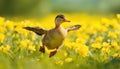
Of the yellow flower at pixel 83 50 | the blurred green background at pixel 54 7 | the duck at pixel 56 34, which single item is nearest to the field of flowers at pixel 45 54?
the yellow flower at pixel 83 50

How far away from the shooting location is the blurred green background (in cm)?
1167

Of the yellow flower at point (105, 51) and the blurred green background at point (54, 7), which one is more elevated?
the yellow flower at point (105, 51)

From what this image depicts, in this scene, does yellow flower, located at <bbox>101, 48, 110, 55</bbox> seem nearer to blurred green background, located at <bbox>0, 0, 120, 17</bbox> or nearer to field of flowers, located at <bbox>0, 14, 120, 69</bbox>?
field of flowers, located at <bbox>0, 14, 120, 69</bbox>

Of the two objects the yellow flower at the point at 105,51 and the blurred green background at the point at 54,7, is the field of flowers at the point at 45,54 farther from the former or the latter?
the blurred green background at the point at 54,7

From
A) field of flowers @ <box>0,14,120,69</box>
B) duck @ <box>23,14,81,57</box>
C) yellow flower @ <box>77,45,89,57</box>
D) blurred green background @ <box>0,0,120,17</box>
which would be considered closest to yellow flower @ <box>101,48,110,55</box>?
field of flowers @ <box>0,14,120,69</box>

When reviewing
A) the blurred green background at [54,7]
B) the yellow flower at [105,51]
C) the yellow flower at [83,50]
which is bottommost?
the blurred green background at [54,7]

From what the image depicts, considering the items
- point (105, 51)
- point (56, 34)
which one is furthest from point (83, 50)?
point (56, 34)

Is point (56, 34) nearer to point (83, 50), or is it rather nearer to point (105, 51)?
point (83, 50)

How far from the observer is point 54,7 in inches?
501

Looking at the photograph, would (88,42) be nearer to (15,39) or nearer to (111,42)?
(111,42)

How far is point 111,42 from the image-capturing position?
4918 millimetres

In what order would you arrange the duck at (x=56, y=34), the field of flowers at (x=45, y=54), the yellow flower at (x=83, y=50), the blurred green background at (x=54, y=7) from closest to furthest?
the duck at (x=56, y=34) → the field of flowers at (x=45, y=54) → the yellow flower at (x=83, y=50) → the blurred green background at (x=54, y=7)

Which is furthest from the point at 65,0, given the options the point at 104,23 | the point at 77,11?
the point at 104,23

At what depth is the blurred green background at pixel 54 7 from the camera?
460 inches
